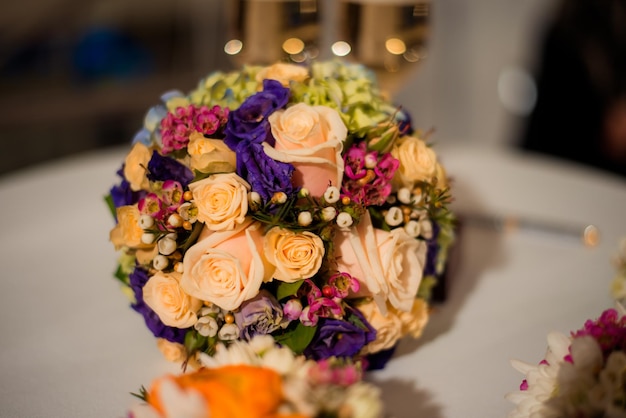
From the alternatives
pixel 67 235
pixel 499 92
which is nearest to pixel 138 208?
pixel 67 235

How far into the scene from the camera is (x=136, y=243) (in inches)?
25.9

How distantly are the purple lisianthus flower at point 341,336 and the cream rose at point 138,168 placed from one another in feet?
0.86

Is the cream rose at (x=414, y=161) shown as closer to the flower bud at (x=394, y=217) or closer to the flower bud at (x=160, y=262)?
the flower bud at (x=394, y=217)

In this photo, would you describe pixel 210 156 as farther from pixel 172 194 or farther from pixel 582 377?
pixel 582 377

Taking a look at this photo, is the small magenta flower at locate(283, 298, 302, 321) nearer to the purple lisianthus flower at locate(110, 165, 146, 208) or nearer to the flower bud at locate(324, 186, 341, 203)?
the flower bud at locate(324, 186, 341, 203)

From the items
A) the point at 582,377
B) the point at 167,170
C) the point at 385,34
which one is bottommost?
the point at 582,377

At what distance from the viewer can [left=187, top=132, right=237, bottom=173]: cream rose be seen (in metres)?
0.63

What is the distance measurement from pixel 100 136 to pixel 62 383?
254cm

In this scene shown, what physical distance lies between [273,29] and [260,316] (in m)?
0.57

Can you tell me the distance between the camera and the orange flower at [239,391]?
426 mm

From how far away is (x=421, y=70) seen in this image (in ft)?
8.55

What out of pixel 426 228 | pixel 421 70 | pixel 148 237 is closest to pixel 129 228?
pixel 148 237

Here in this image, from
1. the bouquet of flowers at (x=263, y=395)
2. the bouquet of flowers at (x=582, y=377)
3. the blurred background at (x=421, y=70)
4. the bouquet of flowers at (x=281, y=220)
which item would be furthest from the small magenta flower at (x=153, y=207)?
the blurred background at (x=421, y=70)

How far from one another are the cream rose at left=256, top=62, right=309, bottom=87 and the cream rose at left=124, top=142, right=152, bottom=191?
0.55 feet
